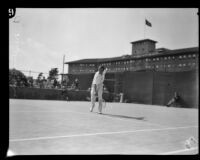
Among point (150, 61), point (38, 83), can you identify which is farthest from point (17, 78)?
point (150, 61)

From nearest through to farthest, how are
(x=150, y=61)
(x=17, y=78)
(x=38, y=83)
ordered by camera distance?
(x=17, y=78), (x=38, y=83), (x=150, y=61)

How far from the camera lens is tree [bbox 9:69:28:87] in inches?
754

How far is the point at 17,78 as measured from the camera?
65.1 ft

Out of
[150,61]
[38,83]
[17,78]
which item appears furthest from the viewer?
[150,61]

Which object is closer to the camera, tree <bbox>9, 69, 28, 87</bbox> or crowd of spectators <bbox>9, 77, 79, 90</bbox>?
tree <bbox>9, 69, 28, 87</bbox>

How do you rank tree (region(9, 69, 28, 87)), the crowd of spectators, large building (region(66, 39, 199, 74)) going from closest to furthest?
tree (region(9, 69, 28, 87))
the crowd of spectators
large building (region(66, 39, 199, 74))

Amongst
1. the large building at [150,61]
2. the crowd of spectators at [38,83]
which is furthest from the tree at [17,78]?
the large building at [150,61]

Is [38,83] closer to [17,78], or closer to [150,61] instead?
[17,78]

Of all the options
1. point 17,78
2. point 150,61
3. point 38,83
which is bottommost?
point 38,83

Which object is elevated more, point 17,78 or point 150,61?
point 150,61

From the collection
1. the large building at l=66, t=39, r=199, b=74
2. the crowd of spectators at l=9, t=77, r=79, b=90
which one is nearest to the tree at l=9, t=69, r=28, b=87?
the crowd of spectators at l=9, t=77, r=79, b=90

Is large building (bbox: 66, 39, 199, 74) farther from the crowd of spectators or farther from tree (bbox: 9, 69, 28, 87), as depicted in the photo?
tree (bbox: 9, 69, 28, 87)

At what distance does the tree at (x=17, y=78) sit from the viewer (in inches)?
754
